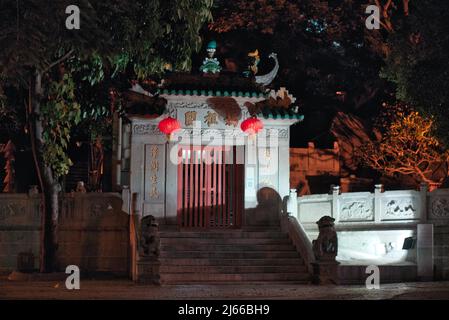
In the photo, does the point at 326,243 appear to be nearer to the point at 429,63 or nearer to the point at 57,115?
the point at 429,63

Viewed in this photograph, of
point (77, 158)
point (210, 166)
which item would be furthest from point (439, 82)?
point (77, 158)

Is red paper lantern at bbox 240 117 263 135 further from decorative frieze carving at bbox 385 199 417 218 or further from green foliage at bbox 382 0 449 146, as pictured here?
green foliage at bbox 382 0 449 146

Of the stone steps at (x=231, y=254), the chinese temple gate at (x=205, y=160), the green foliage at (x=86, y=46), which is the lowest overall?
the stone steps at (x=231, y=254)

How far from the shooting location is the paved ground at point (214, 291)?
13484 millimetres

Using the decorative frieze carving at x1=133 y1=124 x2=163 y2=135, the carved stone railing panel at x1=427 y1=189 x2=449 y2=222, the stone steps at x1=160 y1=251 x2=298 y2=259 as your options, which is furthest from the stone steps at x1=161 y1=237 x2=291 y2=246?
the carved stone railing panel at x1=427 y1=189 x2=449 y2=222

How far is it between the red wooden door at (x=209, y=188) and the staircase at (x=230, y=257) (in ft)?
3.02

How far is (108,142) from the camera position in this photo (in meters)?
24.8

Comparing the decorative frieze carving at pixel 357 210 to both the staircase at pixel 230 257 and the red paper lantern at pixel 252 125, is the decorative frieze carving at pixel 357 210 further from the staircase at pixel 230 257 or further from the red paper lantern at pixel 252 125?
the red paper lantern at pixel 252 125

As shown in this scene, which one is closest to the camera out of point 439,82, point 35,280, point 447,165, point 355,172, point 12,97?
point 439,82

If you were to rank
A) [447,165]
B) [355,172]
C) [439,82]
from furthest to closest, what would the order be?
[355,172] < [447,165] < [439,82]

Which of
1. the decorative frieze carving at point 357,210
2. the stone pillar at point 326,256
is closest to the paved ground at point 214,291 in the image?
the stone pillar at point 326,256

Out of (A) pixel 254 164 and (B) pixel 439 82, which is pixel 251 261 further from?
(B) pixel 439 82

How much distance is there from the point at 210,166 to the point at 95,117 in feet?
10.9

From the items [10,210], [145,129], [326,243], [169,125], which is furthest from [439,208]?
[10,210]
